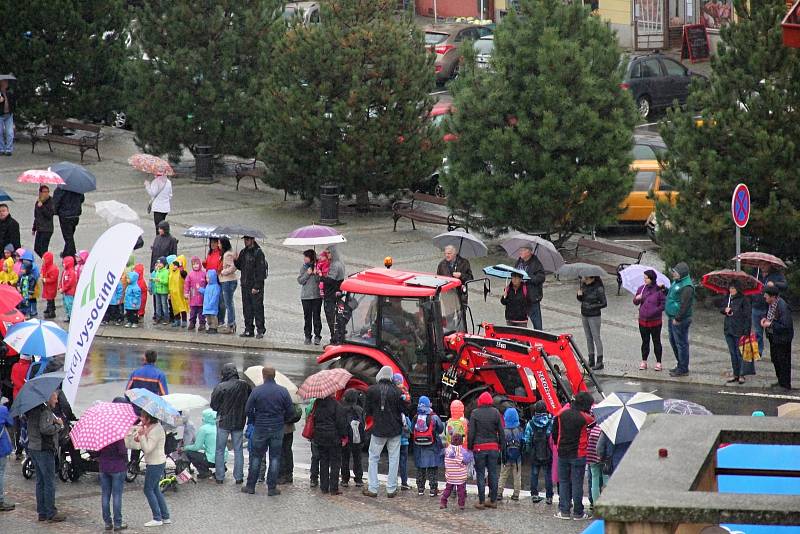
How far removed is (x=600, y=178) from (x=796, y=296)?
441cm

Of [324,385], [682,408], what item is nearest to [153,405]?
[324,385]

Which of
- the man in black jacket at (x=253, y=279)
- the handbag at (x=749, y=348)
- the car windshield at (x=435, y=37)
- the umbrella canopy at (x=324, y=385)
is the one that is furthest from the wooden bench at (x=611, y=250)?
the car windshield at (x=435, y=37)

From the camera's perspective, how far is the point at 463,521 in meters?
14.8

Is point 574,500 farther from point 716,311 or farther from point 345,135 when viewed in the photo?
point 345,135

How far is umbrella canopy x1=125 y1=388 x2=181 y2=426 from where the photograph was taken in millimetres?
14359

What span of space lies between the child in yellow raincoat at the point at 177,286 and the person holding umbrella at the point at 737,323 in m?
8.30

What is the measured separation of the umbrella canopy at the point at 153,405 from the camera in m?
14.4

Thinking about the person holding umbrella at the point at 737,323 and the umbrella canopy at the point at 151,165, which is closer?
the person holding umbrella at the point at 737,323

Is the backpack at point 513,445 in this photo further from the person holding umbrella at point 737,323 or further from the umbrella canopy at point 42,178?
the umbrella canopy at point 42,178

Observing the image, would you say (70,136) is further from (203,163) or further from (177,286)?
(177,286)

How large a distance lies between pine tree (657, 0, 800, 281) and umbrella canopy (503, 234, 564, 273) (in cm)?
280

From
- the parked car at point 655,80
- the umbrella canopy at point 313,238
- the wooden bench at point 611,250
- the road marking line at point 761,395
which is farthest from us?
the parked car at point 655,80

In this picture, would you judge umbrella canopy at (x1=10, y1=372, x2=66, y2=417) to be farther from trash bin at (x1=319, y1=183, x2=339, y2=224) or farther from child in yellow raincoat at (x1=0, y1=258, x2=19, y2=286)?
trash bin at (x1=319, y1=183, x2=339, y2=224)

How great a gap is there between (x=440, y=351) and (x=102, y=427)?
15.5ft
